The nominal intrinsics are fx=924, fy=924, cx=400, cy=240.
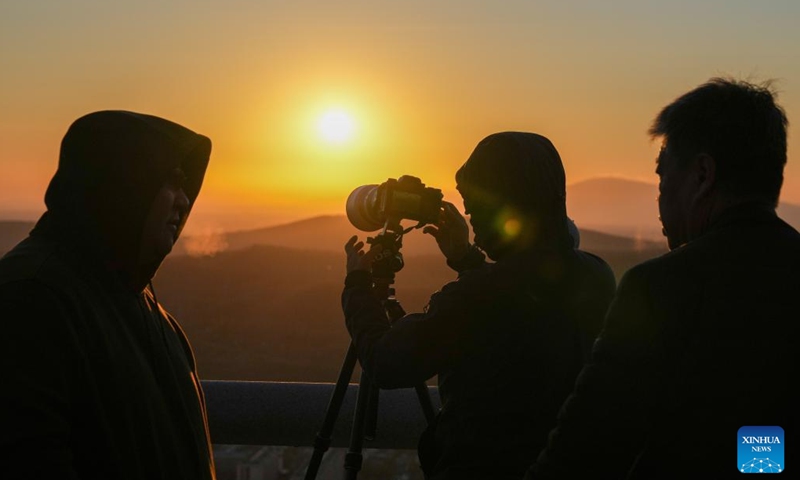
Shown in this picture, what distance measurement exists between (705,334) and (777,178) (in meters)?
0.46

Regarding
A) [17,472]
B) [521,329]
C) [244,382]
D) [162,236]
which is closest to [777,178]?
[521,329]

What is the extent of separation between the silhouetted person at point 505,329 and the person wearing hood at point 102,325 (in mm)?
738

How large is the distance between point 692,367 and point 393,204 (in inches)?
82.7

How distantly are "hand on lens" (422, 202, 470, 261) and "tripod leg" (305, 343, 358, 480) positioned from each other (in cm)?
77

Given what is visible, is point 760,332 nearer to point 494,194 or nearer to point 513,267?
point 513,267

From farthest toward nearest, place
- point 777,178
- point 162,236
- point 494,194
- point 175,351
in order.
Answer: point 494,194 < point 175,351 < point 162,236 < point 777,178

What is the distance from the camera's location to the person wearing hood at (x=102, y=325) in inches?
83.7

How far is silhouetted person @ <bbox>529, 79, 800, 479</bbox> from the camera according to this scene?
1.94 meters

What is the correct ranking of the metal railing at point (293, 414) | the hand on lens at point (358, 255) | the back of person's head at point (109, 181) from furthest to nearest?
the metal railing at point (293, 414), the hand on lens at point (358, 255), the back of person's head at point (109, 181)

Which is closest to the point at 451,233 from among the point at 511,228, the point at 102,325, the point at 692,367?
the point at 511,228

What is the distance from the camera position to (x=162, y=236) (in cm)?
266

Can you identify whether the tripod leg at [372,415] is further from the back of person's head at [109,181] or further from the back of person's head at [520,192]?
the back of person's head at [109,181]

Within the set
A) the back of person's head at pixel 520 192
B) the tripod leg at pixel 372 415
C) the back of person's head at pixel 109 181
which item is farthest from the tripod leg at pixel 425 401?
the back of person's head at pixel 109 181

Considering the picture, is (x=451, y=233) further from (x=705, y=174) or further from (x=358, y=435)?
(x=705, y=174)
